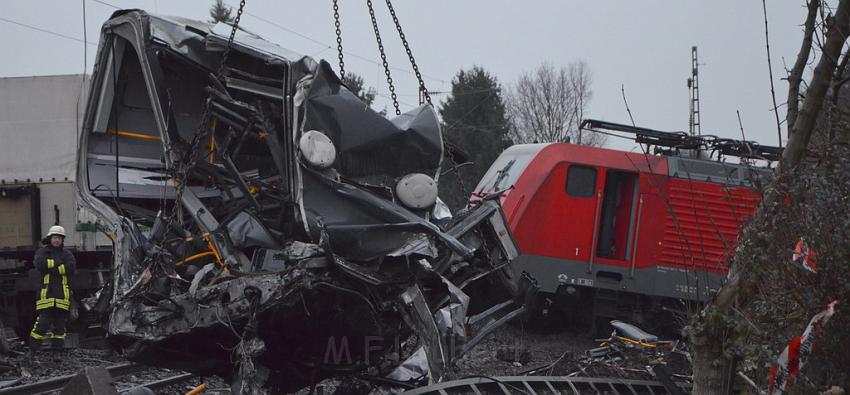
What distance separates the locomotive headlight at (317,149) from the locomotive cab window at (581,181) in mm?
8077

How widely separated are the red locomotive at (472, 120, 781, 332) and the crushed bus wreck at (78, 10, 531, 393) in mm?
6311

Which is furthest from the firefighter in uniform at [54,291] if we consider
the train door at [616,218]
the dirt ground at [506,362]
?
the train door at [616,218]

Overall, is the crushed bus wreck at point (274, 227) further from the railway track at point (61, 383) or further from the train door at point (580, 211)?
the train door at point (580, 211)

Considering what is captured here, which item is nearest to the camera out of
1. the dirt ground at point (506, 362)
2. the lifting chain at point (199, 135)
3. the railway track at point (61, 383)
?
the lifting chain at point (199, 135)

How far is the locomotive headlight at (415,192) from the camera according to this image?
710 centimetres

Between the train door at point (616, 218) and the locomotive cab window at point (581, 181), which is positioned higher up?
the locomotive cab window at point (581, 181)

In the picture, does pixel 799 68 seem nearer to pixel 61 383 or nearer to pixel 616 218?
pixel 61 383

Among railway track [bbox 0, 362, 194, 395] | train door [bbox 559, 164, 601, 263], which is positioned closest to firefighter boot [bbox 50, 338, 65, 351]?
railway track [bbox 0, 362, 194, 395]

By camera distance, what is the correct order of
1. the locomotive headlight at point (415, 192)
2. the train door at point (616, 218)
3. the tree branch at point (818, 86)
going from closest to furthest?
1. the tree branch at point (818, 86)
2. the locomotive headlight at point (415, 192)
3. the train door at point (616, 218)

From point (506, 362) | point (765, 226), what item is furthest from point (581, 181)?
point (765, 226)

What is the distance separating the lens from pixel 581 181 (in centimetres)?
1448

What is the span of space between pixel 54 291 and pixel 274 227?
19.5ft

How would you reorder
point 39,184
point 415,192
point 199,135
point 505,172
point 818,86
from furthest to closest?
point 505,172, point 39,184, point 415,192, point 199,135, point 818,86

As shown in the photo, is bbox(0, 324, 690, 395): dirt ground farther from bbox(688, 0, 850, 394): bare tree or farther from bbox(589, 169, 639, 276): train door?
A: bbox(688, 0, 850, 394): bare tree
